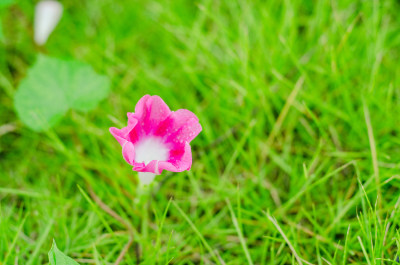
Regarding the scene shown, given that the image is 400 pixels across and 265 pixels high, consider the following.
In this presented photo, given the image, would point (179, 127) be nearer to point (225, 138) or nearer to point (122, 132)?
point (122, 132)

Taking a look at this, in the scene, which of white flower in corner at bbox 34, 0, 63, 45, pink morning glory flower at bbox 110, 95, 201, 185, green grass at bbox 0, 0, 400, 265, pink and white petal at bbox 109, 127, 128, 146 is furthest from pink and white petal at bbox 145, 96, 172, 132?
white flower in corner at bbox 34, 0, 63, 45

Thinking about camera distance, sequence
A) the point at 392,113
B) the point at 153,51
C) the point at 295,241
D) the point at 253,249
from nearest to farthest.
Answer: the point at 295,241
the point at 253,249
the point at 392,113
the point at 153,51

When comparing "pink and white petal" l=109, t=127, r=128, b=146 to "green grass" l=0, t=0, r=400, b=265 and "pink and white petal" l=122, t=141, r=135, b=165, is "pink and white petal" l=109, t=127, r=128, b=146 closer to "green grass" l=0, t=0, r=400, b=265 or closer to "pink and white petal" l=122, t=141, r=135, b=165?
"pink and white petal" l=122, t=141, r=135, b=165

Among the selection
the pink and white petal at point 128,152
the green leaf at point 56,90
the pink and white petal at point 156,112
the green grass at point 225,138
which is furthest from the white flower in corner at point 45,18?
the pink and white petal at point 128,152

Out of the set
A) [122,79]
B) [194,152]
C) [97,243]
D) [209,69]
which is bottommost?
[97,243]

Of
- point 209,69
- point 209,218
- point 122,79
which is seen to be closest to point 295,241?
point 209,218

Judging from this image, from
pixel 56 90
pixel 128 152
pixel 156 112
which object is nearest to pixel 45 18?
pixel 56 90

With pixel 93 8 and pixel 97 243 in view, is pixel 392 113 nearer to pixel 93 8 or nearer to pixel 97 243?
pixel 97 243
